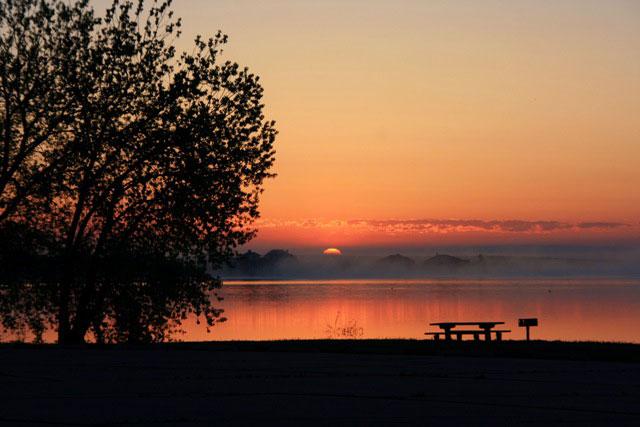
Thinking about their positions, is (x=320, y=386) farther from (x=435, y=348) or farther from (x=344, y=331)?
(x=344, y=331)

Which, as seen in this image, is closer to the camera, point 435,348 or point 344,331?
point 435,348

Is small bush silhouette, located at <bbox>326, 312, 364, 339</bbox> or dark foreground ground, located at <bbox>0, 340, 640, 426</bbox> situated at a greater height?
dark foreground ground, located at <bbox>0, 340, 640, 426</bbox>

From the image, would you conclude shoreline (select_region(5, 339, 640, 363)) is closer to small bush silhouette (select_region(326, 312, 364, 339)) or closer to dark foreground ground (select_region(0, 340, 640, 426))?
dark foreground ground (select_region(0, 340, 640, 426))

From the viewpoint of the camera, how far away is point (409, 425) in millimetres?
10766

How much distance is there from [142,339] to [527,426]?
2259cm

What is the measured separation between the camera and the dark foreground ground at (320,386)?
452 inches

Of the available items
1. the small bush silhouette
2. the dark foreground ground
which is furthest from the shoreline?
the small bush silhouette

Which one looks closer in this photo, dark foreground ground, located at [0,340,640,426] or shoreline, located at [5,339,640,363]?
dark foreground ground, located at [0,340,640,426]

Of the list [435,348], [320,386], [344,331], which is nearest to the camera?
[320,386]

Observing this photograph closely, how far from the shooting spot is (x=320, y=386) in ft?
49.3

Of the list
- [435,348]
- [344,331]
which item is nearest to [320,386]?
[435,348]

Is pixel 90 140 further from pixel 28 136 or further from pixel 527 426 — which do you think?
pixel 527 426

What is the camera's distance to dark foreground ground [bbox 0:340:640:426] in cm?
1148

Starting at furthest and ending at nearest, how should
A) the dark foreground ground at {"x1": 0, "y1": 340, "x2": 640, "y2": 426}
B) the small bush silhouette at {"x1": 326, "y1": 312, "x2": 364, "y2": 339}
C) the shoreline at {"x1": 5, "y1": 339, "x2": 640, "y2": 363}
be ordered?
the small bush silhouette at {"x1": 326, "y1": 312, "x2": 364, "y2": 339} → the shoreline at {"x1": 5, "y1": 339, "x2": 640, "y2": 363} → the dark foreground ground at {"x1": 0, "y1": 340, "x2": 640, "y2": 426}
